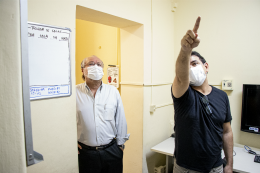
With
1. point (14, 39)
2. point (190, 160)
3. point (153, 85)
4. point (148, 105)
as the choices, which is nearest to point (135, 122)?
point (148, 105)

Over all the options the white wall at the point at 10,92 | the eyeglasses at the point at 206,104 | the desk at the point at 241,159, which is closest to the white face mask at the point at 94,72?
the eyeglasses at the point at 206,104

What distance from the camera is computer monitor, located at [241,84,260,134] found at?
78.4 inches

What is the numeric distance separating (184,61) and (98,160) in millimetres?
1216

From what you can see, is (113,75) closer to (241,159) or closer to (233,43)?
(233,43)

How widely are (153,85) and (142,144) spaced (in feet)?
2.46

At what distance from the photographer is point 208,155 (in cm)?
119

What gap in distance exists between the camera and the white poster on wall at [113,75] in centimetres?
248

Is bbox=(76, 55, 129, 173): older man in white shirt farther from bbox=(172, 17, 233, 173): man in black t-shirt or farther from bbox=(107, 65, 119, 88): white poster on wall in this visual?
bbox=(172, 17, 233, 173): man in black t-shirt

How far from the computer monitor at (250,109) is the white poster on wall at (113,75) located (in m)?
1.54

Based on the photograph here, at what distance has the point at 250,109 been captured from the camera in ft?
6.69

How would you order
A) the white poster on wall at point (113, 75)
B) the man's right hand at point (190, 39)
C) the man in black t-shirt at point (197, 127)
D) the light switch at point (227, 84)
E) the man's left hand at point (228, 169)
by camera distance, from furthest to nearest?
1. the white poster on wall at point (113, 75)
2. the light switch at point (227, 84)
3. the man's left hand at point (228, 169)
4. the man in black t-shirt at point (197, 127)
5. the man's right hand at point (190, 39)

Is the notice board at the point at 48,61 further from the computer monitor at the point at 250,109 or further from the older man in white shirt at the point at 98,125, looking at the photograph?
the computer monitor at the point at 250,109

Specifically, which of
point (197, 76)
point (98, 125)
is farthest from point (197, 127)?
point (98, 125)

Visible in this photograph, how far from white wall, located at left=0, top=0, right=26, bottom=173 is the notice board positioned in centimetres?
73
